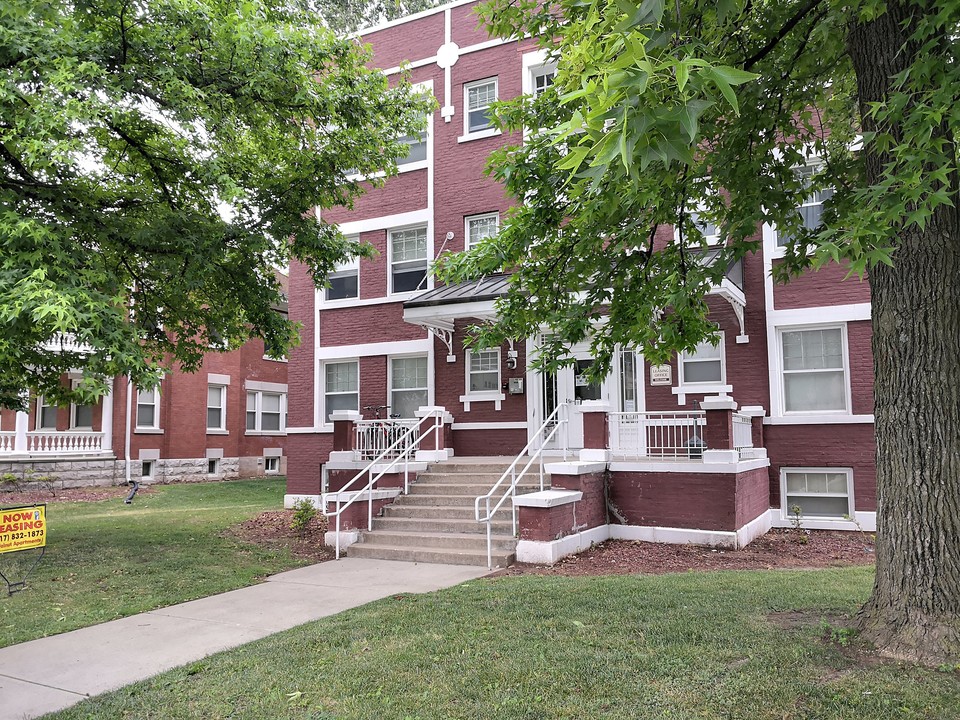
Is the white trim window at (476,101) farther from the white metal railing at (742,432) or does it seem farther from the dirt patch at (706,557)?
the dirt patch at (706,557)

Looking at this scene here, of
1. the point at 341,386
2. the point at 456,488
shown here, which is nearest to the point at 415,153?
the point at 341,386

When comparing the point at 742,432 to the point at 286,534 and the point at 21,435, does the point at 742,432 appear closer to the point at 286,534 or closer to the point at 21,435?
the point at 286,534

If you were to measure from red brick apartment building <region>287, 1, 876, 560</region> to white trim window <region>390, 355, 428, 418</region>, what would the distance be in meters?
0.04

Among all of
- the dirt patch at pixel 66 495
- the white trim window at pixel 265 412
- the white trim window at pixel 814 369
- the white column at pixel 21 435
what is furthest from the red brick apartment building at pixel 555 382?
the white trim window at pixel 265 412

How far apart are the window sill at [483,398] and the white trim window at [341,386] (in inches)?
120

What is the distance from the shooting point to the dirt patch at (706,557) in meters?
9.59

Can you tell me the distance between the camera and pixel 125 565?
999cm

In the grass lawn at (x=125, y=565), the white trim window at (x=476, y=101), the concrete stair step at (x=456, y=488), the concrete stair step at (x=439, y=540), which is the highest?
the white trim window at (x=476, y=101)

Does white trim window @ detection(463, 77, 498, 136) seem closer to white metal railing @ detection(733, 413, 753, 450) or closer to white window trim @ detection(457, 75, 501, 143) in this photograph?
white window trim @ detection(457, 75, 501, 143)

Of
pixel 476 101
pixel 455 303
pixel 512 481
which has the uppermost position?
pixel 476 101

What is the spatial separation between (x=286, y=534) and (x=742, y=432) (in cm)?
828

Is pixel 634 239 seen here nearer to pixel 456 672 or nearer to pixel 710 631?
pixel 710 631

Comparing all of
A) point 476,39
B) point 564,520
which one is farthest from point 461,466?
point 476,39

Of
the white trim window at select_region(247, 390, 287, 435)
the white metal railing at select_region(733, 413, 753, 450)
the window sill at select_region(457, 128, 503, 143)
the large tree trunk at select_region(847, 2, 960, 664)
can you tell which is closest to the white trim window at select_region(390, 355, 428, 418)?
the window sill at select_region(457, 128, 503, 143)
